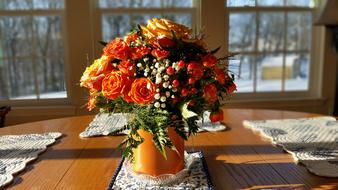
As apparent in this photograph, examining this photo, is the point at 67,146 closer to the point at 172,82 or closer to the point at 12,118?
the point at 172,82

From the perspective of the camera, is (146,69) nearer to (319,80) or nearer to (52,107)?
(52,107)

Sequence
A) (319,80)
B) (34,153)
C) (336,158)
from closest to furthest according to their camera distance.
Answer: (336,158) < (34,153) < (319,80)

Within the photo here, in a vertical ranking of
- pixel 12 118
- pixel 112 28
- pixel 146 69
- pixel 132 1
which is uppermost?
pixel 132 1

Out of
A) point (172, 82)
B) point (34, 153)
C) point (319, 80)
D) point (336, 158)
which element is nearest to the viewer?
point (172, 82)

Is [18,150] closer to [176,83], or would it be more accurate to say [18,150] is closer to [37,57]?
[176,83]

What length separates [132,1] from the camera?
2.73 meters

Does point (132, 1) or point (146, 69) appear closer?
point (146, 69)

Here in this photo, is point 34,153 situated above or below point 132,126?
below

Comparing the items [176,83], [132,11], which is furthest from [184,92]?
[132,11]

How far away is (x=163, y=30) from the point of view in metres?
0.98

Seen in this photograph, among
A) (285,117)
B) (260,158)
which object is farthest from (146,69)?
→ (285,117)

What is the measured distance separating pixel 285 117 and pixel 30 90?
77.8 inches

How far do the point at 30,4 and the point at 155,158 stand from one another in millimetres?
2098

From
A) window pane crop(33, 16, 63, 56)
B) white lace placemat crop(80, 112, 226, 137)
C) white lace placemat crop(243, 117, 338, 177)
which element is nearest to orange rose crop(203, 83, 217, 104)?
white lace placemat crop(243, 117, 338, 177)
